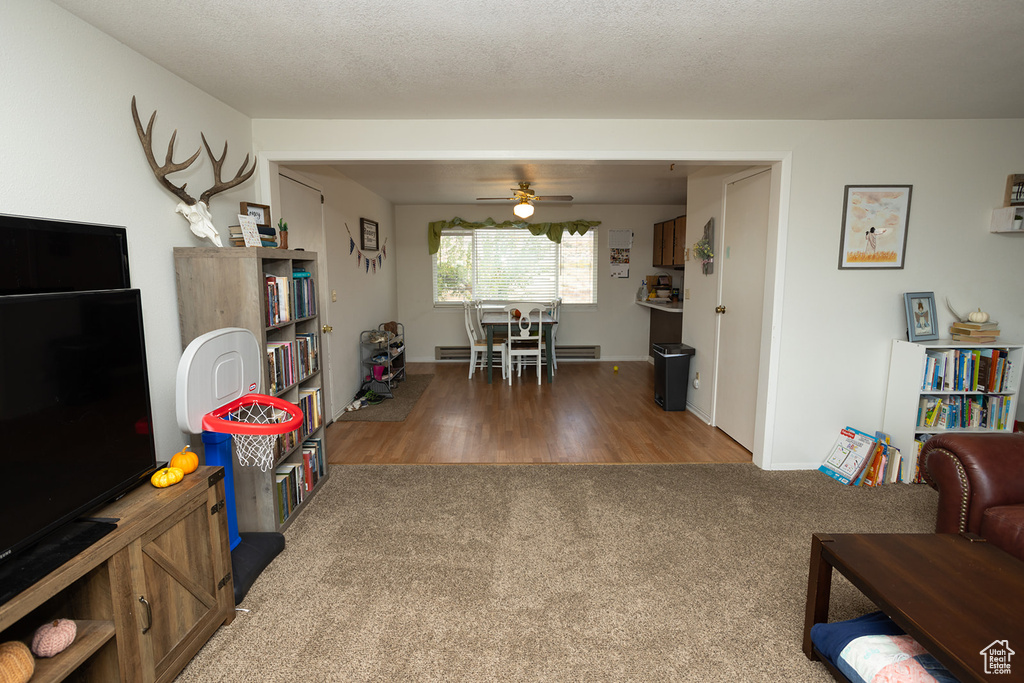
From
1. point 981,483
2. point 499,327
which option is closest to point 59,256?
point 981,483

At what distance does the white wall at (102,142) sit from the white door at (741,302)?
133 inches

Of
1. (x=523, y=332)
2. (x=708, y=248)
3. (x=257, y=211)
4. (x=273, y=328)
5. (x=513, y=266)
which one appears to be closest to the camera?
(x=273, y=328)

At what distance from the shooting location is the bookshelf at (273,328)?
2365 millimetres

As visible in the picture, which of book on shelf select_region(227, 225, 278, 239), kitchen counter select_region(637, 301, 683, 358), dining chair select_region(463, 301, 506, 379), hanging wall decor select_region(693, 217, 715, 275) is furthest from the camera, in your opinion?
dining chair select_region(463, 301, 506, 379)

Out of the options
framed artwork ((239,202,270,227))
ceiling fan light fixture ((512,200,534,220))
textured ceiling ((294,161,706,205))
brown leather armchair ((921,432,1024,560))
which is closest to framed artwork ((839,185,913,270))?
textured ceiling ((294,161,706,205))

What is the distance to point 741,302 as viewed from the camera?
3.74 m

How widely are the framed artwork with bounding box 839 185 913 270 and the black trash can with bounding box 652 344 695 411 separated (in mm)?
1688

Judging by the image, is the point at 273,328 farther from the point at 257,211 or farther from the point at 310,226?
the point at 310,226

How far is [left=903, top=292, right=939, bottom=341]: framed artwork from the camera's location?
10.5 ft

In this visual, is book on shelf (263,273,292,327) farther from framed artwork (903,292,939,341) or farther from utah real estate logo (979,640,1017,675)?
framed artwork (903,292,939,341)

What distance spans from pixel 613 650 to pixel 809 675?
63cm

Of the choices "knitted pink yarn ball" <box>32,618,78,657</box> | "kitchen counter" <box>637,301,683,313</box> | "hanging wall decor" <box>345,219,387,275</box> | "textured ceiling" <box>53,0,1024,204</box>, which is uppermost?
"textured ceiling" <box>53,0,1024,204</box>

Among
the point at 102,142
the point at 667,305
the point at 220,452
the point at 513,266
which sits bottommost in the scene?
the point at 220,452

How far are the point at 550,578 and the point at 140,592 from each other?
1.49 metres
